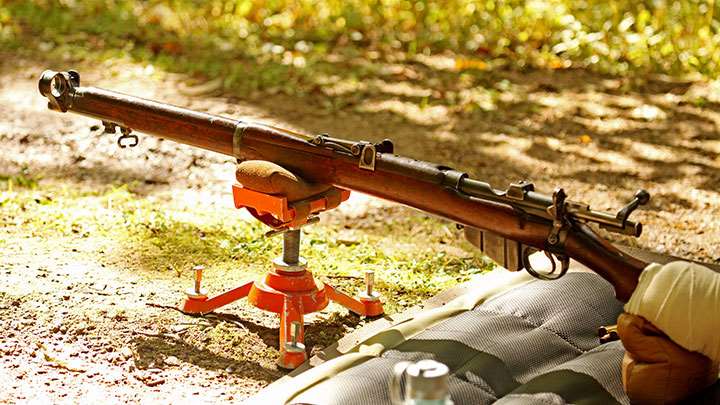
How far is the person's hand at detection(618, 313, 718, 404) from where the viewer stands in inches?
120

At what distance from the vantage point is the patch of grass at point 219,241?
4.67 metres

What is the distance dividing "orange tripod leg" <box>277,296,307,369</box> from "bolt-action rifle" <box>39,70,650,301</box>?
0.45 metres

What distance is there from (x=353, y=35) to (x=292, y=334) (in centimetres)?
523

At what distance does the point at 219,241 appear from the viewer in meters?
4.98

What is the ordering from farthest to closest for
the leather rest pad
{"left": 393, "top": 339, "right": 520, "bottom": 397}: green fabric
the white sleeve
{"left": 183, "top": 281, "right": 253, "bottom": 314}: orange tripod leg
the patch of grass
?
the patch of grass < {"left": 183, "top": 281, "right": 253, "bottom": 314}: orange tripod leg < the leather rest pad < {"left": 393, "top": 339, "right": 520, "bottom": 397}: green fabric < the white sleeve

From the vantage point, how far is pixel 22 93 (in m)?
7.18

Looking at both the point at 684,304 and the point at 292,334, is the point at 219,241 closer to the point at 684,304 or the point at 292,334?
the point at 292,334

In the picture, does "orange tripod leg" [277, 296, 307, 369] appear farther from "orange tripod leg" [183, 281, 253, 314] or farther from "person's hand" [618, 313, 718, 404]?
"person's hand" [618, 313, 718, 404]

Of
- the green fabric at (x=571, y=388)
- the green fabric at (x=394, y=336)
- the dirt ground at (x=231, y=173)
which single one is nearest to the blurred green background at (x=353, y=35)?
the dirt ground at (x=231, y=173)

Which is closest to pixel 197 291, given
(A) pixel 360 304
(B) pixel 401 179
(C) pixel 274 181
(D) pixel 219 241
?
(A) pixel 360 304

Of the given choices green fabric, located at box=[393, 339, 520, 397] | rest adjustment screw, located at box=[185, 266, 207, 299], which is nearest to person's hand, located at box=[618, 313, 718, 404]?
green fabric, located at box=[393, 339, 520, 397]

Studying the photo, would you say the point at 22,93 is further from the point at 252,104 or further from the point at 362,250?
the point at 362,250

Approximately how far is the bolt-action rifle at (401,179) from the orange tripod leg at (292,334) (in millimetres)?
446

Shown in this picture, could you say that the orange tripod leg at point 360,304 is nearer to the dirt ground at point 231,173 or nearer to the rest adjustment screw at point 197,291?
the dirt ground at point 231,173
